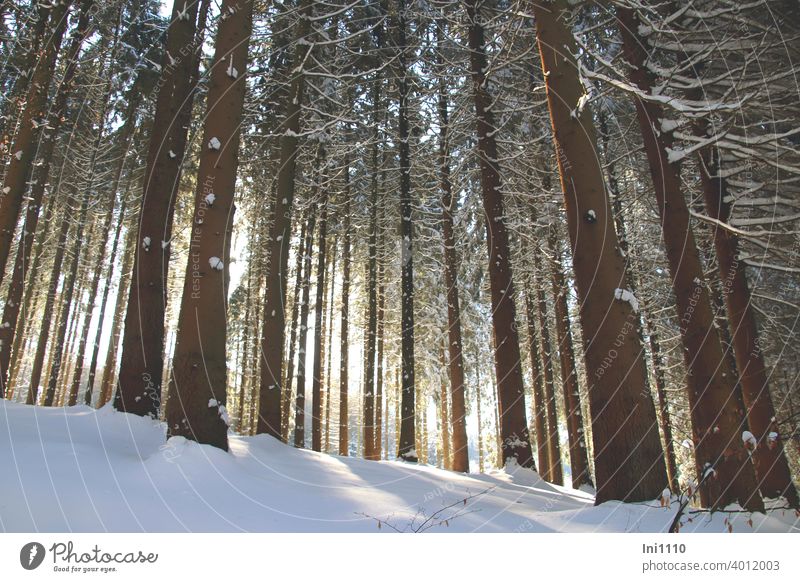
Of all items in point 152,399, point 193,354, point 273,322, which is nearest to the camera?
point 193,354

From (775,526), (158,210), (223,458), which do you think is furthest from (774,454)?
(158,210)

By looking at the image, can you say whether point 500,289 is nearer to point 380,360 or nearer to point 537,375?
point 537,375

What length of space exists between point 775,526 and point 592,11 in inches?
410

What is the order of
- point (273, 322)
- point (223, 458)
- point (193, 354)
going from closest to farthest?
point (223, 458) → point (193, 354) → point (273, 322)

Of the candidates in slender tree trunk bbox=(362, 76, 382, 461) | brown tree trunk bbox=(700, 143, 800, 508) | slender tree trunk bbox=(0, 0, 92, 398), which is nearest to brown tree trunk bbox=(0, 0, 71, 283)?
slender tree trunk bbox=(0, 0, 92, 398)

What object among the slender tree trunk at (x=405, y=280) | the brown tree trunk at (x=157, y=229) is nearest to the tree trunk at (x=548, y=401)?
the slender tree trunk at (x=405, y=280)

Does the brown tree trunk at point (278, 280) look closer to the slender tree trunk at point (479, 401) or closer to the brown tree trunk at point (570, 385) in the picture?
the brown tree trunk at point (570, 385)

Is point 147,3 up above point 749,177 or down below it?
above

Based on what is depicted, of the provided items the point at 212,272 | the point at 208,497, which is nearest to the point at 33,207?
the point at 212,272

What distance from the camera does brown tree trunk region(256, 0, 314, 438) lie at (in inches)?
342

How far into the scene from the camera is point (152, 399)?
6.63 m

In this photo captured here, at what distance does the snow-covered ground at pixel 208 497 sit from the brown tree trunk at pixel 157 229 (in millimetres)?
1008

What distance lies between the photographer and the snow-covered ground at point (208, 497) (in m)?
2.96

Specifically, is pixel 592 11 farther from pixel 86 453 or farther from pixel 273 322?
pixel 86 453
